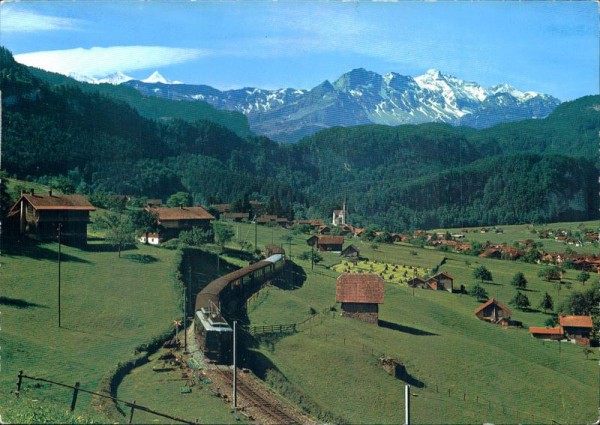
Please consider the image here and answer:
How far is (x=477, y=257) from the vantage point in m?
63.8

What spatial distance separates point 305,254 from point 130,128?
68364 mm

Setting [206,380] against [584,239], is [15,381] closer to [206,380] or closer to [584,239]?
[206,380]

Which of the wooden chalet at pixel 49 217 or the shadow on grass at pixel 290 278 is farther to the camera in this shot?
the shadow on grass at pixel 290 278

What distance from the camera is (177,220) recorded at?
4919 centimetres

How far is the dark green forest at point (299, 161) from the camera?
76.4m

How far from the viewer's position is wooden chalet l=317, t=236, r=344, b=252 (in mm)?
51281

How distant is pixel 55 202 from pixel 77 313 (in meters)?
11.4

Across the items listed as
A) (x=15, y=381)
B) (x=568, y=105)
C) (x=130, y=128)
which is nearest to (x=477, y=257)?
(x=15, y=381)

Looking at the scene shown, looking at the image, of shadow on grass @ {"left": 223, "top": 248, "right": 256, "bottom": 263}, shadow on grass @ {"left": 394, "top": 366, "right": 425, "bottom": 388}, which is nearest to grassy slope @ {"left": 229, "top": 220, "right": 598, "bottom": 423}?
shadow on grass @ {"left": 394, "top": 366, "right": 425, "bottom": 388}

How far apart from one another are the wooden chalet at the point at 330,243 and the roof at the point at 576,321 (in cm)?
1718

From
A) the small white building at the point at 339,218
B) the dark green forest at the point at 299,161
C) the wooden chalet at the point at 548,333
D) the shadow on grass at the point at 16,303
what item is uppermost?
the dark green forest at the point at 299,161

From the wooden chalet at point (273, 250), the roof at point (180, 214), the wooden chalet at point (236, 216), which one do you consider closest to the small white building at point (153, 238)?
the roof at point (180, 214)

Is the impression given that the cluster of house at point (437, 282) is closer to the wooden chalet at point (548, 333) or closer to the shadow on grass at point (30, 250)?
the wooden chalet at point (548, 333)

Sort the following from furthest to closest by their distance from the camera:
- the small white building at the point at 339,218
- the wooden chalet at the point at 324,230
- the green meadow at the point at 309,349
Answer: the small white building at the point at 339,218 → the wooden chalet at the point at 324,230 → the green meadow at the point at 309,349
